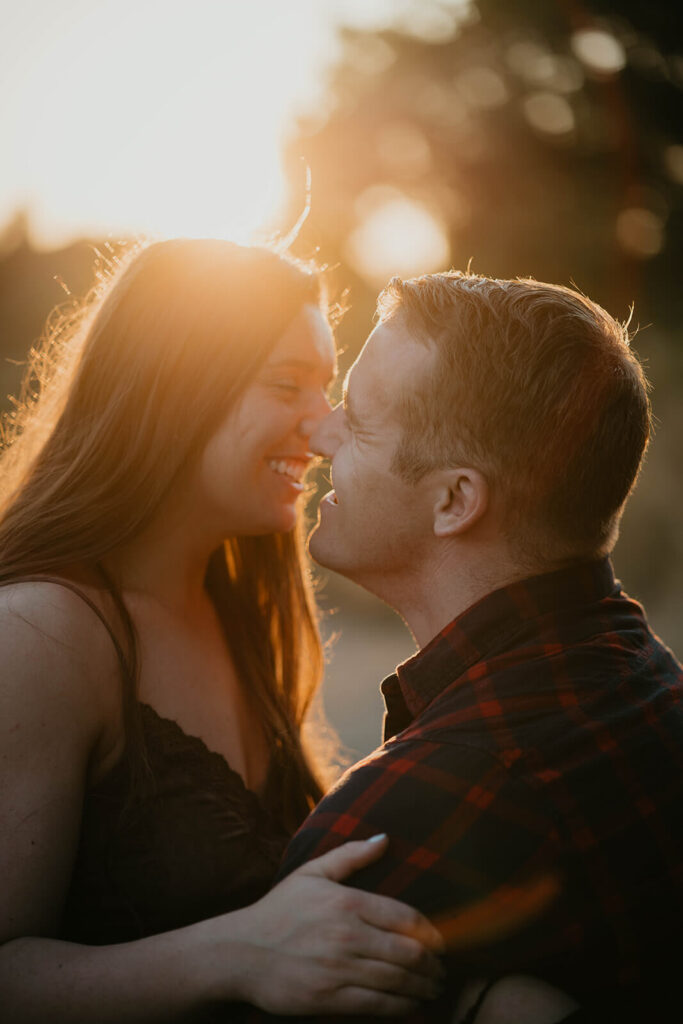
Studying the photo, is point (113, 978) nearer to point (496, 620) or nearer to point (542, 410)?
point (496, 620)

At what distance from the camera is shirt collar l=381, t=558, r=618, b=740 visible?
1.88 metres

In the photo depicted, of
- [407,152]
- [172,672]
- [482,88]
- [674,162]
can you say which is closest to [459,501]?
[172,672]

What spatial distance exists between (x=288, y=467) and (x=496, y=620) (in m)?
0.95

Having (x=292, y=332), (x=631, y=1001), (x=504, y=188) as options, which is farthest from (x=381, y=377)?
(x=504, y=188)

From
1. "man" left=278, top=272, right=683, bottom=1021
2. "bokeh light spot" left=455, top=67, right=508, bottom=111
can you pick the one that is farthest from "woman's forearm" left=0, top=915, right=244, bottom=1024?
"bokeh light spot" left=455, top=67, right=508, bottom=111

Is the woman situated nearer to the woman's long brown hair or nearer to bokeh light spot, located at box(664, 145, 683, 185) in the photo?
the woman's long brown hair

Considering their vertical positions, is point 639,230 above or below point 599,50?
below

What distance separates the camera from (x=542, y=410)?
1.98 meters

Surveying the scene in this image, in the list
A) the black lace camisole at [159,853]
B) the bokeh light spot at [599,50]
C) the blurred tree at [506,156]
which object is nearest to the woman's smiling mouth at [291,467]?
the black lace camisole at [159,853]

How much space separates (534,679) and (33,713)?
0.94m

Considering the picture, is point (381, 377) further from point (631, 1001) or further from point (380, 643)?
point (380, 643)

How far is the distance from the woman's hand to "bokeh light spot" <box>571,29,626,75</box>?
11157mm

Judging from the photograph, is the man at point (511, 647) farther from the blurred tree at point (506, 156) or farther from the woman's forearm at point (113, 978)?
the blurred tree at point (506, 156)

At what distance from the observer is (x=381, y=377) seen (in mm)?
2213
